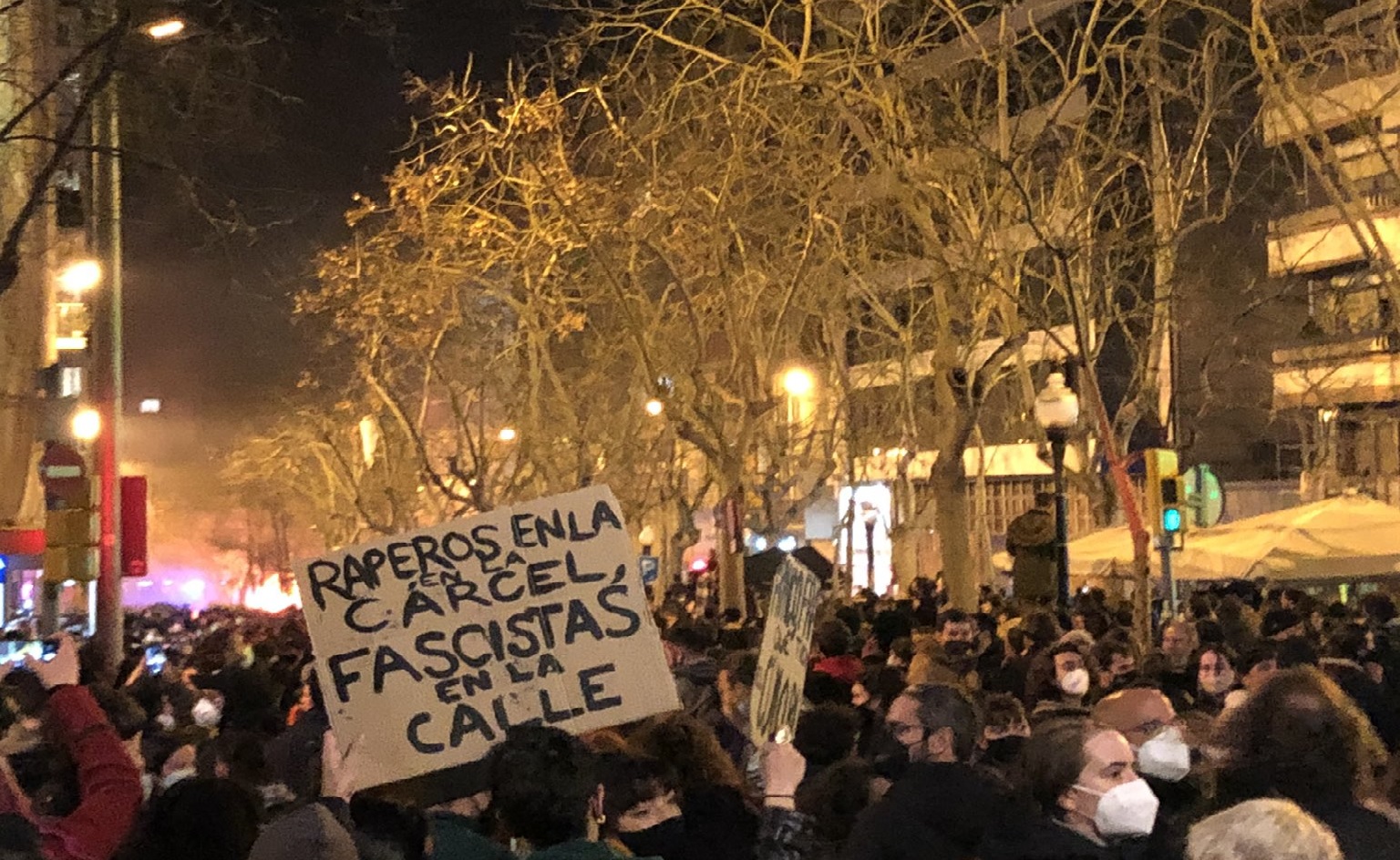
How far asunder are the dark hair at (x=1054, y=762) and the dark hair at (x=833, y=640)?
18.3 ft

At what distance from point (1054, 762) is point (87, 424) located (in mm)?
14938

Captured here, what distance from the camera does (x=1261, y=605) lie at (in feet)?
63.5

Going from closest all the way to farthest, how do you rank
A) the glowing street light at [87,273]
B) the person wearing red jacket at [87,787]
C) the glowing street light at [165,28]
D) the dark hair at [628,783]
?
the person wearing red jacket at [87,787]
the dark hair at [628,783]
the glowing street light at [165,28]
the glowing street light at [87,273]

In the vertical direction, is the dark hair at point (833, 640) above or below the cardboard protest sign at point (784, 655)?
below

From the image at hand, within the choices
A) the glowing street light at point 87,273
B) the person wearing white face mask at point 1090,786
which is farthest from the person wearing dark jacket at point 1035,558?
the person wearing white face mask at point 1090,786

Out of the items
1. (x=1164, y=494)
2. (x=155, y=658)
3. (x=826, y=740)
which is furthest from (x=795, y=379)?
(x=826, y=740)

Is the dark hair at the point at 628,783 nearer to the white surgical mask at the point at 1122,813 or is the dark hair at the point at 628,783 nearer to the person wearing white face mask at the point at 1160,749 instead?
the white surgical mask at the point at 1122,813

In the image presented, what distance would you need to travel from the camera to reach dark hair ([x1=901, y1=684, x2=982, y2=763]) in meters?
6.22

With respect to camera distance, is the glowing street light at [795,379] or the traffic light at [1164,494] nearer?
the traffic light at [1164,494]

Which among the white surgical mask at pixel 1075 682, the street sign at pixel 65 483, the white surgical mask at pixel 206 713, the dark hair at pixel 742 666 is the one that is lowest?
the white surgical mask at pixel 206 713

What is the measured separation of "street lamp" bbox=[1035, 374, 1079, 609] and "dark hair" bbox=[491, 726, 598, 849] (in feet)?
39.2

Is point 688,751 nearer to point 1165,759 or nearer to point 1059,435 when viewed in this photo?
point 1165,759

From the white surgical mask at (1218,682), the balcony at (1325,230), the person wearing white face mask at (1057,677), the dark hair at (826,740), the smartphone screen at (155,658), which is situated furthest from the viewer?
the balcony at (1325,230)

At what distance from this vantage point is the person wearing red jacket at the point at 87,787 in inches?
207
